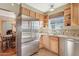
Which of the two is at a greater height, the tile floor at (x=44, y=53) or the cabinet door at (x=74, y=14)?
the cabinet door at (x=74, y=14)

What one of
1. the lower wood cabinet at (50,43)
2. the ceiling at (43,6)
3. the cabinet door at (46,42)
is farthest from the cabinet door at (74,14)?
the cabinet door at (46,42)

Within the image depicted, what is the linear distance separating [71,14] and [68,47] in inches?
24.0

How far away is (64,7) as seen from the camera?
163cm

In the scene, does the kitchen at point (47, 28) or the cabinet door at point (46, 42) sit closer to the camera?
the kitchen at point (47, 28)

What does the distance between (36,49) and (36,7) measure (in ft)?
2.48

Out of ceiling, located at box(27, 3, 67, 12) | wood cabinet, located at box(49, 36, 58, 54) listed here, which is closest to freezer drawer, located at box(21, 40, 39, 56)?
wood cabinet, located at box(49, 36, 58, 54)

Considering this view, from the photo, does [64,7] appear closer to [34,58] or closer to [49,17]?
[49,17]

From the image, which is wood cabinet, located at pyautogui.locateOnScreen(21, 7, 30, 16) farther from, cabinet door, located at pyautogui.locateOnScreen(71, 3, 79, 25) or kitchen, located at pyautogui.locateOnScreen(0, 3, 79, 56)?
cabinet door, located at pyautogui.locateOnScreen(71, 3, 79, 25)

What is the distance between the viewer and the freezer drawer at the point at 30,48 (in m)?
1.70

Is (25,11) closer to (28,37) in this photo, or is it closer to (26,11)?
(26,11)

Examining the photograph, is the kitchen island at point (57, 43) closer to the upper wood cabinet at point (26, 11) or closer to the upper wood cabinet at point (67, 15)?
the upper wood cabinet at point (67, 15)

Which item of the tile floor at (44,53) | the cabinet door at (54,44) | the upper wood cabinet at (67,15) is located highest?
the upper wood cabinet at (67,15)

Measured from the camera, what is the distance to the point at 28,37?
1779mm

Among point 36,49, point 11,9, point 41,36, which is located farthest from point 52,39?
point 11,9
